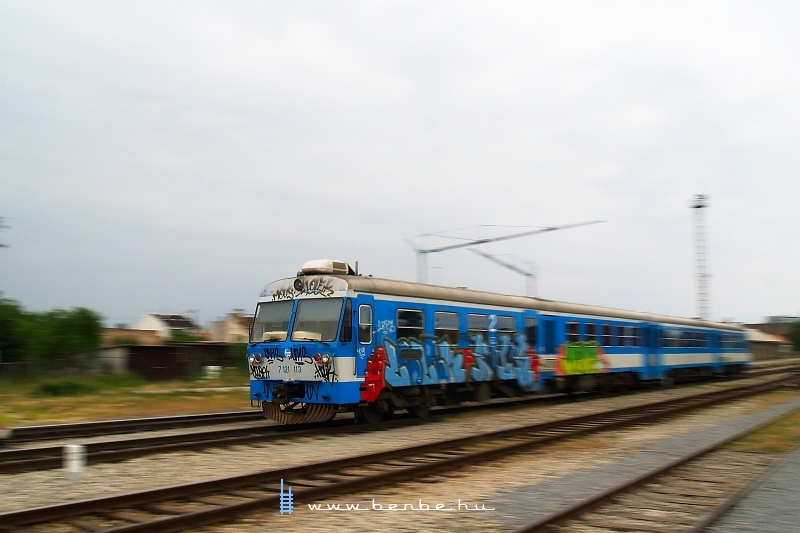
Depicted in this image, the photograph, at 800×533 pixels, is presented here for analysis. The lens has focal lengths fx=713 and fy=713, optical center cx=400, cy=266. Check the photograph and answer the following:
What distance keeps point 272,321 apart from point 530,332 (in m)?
8.58

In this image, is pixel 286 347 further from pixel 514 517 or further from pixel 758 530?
pixel 758 530

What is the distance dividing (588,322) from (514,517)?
1804 cm

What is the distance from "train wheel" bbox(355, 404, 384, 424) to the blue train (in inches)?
0.9

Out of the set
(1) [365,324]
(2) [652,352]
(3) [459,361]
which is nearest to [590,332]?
(2) [652,352]

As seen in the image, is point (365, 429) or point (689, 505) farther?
point (365, 429)

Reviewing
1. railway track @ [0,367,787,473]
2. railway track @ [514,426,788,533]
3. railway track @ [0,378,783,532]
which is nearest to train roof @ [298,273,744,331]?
railway track @ [0,367,787,473]

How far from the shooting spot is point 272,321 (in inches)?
607

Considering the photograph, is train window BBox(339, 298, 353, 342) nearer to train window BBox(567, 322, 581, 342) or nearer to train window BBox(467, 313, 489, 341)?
train window BBox(467, 313, 489, 341)

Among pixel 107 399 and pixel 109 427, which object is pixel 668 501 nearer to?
pixel 109 427

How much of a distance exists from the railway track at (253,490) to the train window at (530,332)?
7130 millimetres

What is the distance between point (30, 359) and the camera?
32.3 metres

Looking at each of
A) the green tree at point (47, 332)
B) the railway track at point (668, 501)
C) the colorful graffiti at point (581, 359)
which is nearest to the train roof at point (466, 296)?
the colorful graffiti at point (581, 359)

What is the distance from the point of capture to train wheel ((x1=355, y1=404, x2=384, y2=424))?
15469mm

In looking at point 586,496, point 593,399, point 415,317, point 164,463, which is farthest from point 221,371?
point 586,496
